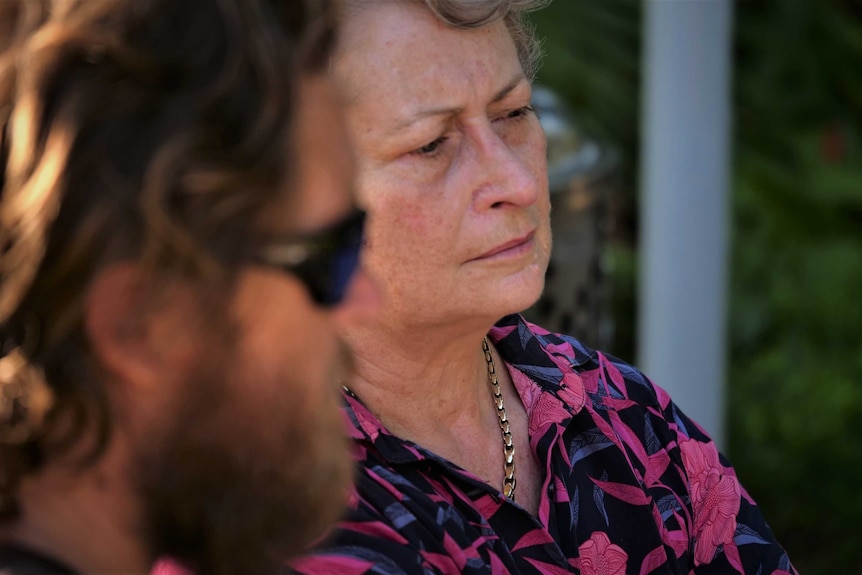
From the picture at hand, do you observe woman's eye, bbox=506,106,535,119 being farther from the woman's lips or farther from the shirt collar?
the shirt collar

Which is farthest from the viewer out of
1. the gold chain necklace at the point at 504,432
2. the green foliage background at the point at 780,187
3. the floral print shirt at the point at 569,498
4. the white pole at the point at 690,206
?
the green foliage background at the point at 780,187

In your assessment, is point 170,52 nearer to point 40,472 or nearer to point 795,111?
point 40,472

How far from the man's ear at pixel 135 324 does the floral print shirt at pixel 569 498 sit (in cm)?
53

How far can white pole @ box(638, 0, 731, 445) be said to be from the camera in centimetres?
348

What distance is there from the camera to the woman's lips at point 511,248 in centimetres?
191

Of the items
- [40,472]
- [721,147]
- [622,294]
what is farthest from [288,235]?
[622,294]

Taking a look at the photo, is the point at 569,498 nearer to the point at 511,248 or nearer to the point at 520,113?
the point at 511,248

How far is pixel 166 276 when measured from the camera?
1104 millimetres

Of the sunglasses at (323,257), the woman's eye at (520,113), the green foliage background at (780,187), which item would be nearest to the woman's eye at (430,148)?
the woman's eye at (520,113)

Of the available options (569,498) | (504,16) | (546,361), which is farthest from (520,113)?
(569,498)

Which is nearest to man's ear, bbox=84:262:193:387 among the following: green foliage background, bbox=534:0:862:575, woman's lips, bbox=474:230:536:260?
woman's lips, bbox=474:230:536:260

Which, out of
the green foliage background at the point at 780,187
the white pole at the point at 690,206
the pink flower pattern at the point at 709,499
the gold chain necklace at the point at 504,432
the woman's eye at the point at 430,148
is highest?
the woman's eye at the point at 430,148

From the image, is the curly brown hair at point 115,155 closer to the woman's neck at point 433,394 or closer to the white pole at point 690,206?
the woman's neck at point 433,394

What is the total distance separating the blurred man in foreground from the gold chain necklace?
79cm
